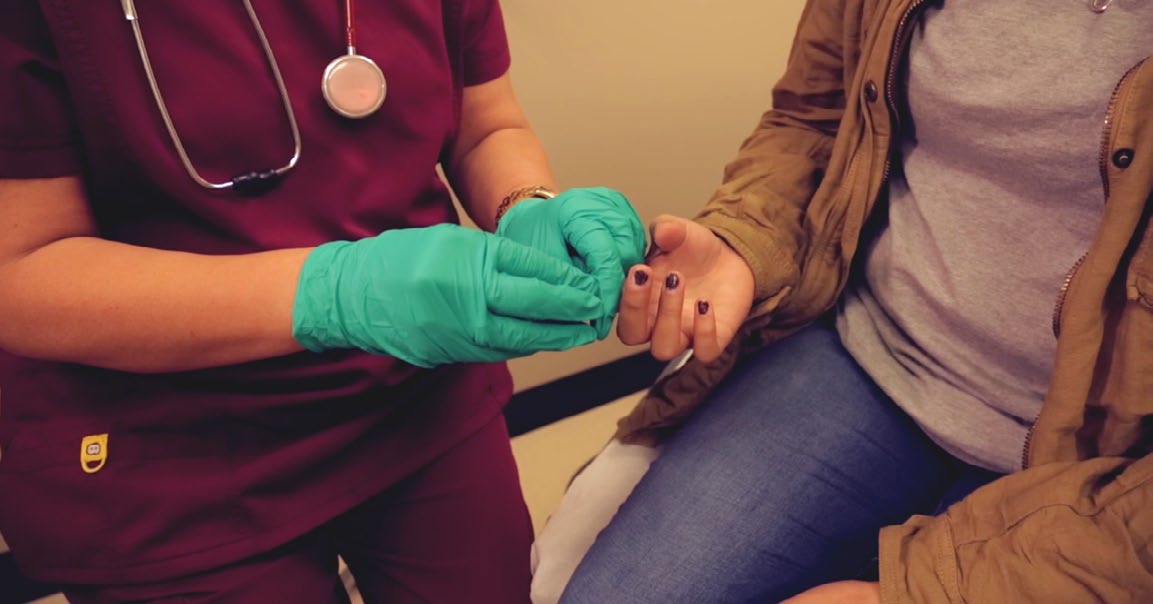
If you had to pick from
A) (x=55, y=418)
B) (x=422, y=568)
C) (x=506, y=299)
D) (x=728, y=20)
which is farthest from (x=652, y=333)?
(x=728, y=20)

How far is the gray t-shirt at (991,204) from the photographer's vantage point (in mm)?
616

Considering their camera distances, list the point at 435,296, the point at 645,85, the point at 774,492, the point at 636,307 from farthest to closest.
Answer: the point at 645,85 < the point at 774,492 < the point at 636,307 < the point at 435,296

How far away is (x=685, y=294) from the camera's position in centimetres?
75

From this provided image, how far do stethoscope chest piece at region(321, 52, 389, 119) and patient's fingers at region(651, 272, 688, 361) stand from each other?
1.05ft

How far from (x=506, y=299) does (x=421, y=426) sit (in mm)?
298

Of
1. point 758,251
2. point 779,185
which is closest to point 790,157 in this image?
point 779,185

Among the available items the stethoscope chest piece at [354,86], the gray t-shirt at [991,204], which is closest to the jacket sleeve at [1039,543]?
the gray t-shirt at [991,204]

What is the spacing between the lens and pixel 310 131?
0.66 metres

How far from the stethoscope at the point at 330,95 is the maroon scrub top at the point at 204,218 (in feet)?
0.04

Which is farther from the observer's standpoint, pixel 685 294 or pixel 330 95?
pixel 685 294

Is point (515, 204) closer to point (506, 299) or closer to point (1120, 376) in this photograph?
point (506, 299)

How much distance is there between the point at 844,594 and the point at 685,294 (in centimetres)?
31

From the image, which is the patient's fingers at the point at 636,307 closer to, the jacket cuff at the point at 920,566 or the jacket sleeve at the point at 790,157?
the jacket sleeve at the point at 790,157

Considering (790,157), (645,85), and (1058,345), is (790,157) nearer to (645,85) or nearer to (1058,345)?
(1058,345)
